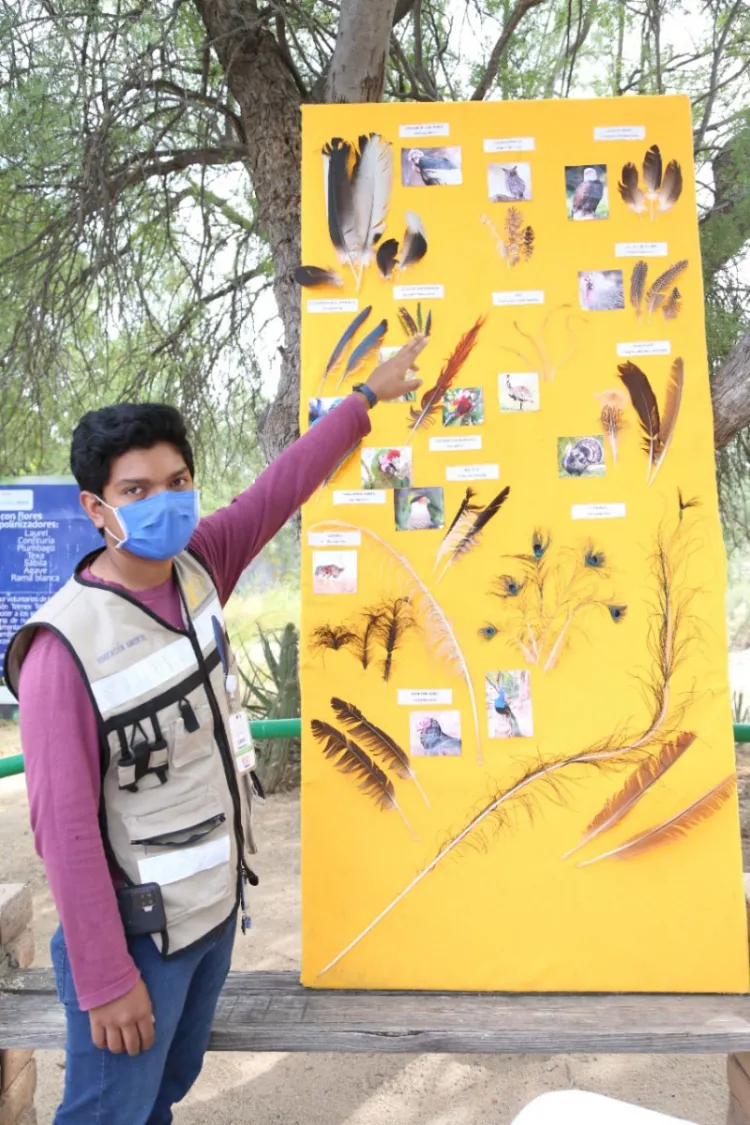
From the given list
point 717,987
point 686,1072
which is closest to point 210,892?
point 717,987

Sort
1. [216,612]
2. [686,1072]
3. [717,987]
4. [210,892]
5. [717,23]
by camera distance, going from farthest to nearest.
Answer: [717,23], [686,1072], [717,987], [216,612], [210,892]

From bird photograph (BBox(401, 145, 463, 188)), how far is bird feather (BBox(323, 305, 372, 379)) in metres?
0.36

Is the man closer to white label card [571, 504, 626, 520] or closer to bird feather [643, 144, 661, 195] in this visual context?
white label card [571, 504, 626, 520]

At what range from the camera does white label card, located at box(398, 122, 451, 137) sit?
2.35 meters

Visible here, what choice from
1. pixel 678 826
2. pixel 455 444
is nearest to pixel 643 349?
pixel 455 444

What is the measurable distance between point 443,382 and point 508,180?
0.57m

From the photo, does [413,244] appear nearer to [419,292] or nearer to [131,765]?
[419,292]

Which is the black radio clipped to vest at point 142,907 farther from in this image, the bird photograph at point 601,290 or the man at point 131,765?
the bird photograph at point 601,290

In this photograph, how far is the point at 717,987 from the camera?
2.14m

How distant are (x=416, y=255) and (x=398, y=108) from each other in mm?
411

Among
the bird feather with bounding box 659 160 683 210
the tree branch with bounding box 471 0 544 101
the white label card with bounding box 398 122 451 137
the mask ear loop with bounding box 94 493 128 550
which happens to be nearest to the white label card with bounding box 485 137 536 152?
the white label card with bounding box 398 122 451 137

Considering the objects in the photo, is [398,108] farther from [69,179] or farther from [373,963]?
[69,179]

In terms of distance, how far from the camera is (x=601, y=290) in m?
2.30

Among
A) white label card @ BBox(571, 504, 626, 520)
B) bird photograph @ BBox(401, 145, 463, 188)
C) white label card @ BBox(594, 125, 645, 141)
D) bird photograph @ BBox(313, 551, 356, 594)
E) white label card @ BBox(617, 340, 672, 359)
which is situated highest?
white label card @ BBox(594, 125, 645, 141)
